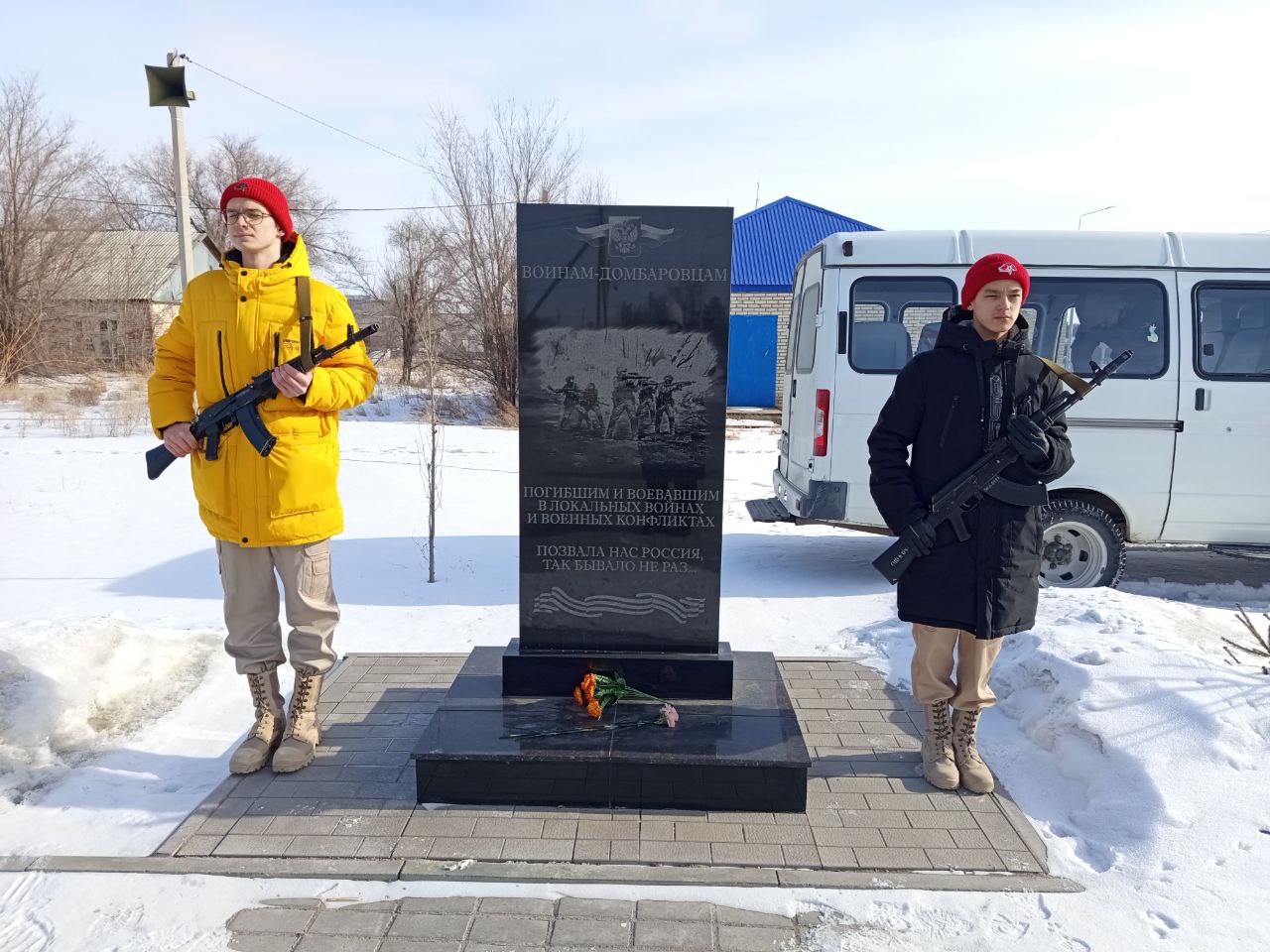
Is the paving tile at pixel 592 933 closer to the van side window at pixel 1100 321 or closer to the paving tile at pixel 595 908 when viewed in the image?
the paving tile at pixel 595 908

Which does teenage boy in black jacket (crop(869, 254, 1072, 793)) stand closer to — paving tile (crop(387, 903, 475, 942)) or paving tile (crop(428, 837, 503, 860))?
paving tile (crop(428, 837, 503, 860))

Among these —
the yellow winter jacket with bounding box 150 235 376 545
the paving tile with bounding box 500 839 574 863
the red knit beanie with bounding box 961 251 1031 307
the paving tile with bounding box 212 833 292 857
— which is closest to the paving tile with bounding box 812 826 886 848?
A: the paving tile with bounding box 500 839 574 863

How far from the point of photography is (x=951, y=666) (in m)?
3.49

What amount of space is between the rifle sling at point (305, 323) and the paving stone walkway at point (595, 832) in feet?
5.40

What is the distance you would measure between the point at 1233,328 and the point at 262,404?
638 cm

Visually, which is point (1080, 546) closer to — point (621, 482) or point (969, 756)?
point (969, 756)

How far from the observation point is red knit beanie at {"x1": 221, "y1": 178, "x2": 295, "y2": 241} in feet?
10.5

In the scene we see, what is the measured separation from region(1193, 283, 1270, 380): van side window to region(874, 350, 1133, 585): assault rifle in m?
3.69

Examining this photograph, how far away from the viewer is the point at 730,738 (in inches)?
135

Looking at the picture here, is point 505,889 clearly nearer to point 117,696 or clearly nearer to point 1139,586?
point 117,696

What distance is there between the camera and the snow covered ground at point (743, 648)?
2.67m

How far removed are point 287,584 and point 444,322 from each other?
17.8m

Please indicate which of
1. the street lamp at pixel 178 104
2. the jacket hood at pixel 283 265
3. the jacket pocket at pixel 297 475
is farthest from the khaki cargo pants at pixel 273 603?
the street lamp at pixel 178 104

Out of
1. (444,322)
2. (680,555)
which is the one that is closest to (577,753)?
(680,555)
